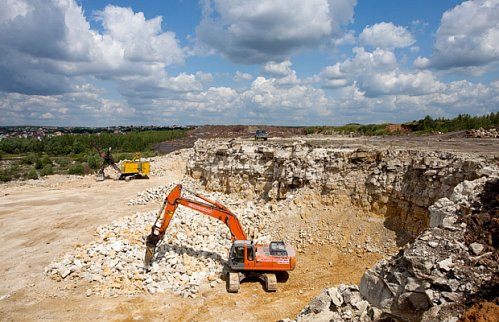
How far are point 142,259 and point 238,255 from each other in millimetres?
5080

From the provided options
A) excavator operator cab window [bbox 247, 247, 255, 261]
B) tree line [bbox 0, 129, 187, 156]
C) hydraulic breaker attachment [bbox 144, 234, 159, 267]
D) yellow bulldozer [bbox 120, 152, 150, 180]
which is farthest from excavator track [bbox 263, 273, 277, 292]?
tree line [bbox 0, 129, 187, 156]

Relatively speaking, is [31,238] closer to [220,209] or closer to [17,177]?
[220,209]

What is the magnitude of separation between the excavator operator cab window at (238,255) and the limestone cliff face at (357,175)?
712 cm

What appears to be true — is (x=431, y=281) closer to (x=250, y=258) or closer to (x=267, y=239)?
(x=250, y=258)

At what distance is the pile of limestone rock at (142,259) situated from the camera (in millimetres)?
12336

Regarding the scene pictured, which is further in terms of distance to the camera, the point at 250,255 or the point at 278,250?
the point at 278,250

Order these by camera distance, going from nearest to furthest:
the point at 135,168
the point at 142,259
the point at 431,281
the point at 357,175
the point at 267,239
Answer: the point at 431,281 → the point at 142,259 → the point at 357,175 → the point at 267,239 → the point at 135,168

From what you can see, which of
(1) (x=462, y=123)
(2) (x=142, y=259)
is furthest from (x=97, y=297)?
(1) (x=462, y=123)

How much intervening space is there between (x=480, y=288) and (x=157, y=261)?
501 inches

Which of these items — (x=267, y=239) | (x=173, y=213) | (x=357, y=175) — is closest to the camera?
(x=173, y=213)

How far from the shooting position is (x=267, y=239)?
16875 millimetres

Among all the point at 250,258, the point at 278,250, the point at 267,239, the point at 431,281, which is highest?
the point at 431,281

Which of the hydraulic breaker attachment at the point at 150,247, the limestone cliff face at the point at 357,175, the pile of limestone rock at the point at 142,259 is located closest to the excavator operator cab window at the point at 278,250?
the pile of limestone rock at the point at 142,259

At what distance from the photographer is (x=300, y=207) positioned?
57.8ft
